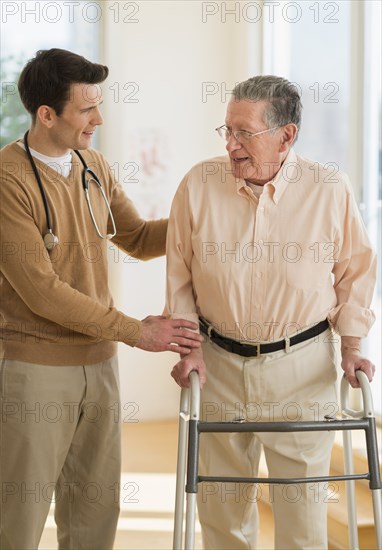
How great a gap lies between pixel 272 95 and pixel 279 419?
0.88 m

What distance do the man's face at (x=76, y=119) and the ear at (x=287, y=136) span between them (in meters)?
0.56

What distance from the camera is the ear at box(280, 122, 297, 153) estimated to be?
236cm

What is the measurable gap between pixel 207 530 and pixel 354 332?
734 mm

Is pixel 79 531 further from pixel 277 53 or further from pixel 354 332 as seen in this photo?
pixel 277 53

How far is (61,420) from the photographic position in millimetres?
2619

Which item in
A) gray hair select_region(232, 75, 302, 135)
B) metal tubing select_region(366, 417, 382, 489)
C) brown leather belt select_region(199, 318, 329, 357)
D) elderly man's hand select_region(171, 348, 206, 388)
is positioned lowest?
metal tubing select_region(366, 417, 382, 489)

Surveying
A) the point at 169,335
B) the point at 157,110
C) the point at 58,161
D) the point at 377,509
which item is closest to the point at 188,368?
the point at 169,335

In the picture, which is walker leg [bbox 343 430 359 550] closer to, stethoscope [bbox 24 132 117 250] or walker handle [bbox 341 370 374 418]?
walker handle [bbox 341 370 374 418]

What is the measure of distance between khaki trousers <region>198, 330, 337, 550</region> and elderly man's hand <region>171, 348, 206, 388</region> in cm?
8

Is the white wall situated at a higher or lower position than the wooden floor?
higher

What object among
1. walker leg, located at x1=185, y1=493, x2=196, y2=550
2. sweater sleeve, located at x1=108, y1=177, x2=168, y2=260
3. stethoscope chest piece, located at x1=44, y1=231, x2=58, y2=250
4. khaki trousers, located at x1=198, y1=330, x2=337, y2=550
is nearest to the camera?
walker leg, located at x1=185, y1=493, x2=196, y2=550

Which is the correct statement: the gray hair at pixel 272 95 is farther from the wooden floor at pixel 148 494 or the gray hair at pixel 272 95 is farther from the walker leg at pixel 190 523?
the wooden floor at pixel 148 494

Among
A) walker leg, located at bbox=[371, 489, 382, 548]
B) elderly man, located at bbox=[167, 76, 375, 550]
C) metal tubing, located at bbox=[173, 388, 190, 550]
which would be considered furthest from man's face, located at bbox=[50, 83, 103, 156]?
walker leg, located at bbox=[371, 489, 382, 548]

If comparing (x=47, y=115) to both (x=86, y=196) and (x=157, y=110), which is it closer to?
(x=86, y=196)
